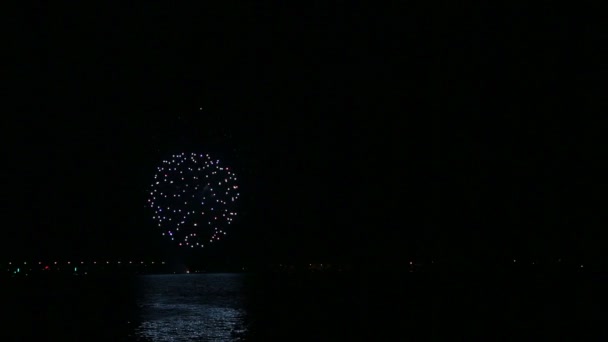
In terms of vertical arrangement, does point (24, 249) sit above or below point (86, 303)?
above

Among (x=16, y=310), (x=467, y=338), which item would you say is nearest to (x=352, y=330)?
(x=467, y=338)

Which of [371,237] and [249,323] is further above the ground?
[371,237]

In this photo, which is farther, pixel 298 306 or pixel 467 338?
pixel 298 306

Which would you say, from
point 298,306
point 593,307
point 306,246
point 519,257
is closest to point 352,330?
point 298,306

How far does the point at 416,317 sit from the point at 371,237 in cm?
5272

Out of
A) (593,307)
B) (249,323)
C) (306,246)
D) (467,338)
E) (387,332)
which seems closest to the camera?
(467,338)

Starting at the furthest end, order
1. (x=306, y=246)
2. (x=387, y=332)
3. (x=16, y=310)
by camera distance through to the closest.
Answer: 1. (x=306, y=246)
2. (x=16, y=310)
3. (x=387, y=332)

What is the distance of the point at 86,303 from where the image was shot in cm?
2058

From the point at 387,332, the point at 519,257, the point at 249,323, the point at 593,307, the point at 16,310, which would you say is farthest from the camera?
the point at 519,257

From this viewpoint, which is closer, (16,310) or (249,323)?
(249,323)

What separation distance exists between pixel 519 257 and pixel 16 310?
50279mm

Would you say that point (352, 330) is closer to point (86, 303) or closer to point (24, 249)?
point (86, 303)

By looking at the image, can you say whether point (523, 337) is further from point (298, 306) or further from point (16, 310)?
point (16, 310)

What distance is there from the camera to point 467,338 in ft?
37.6
